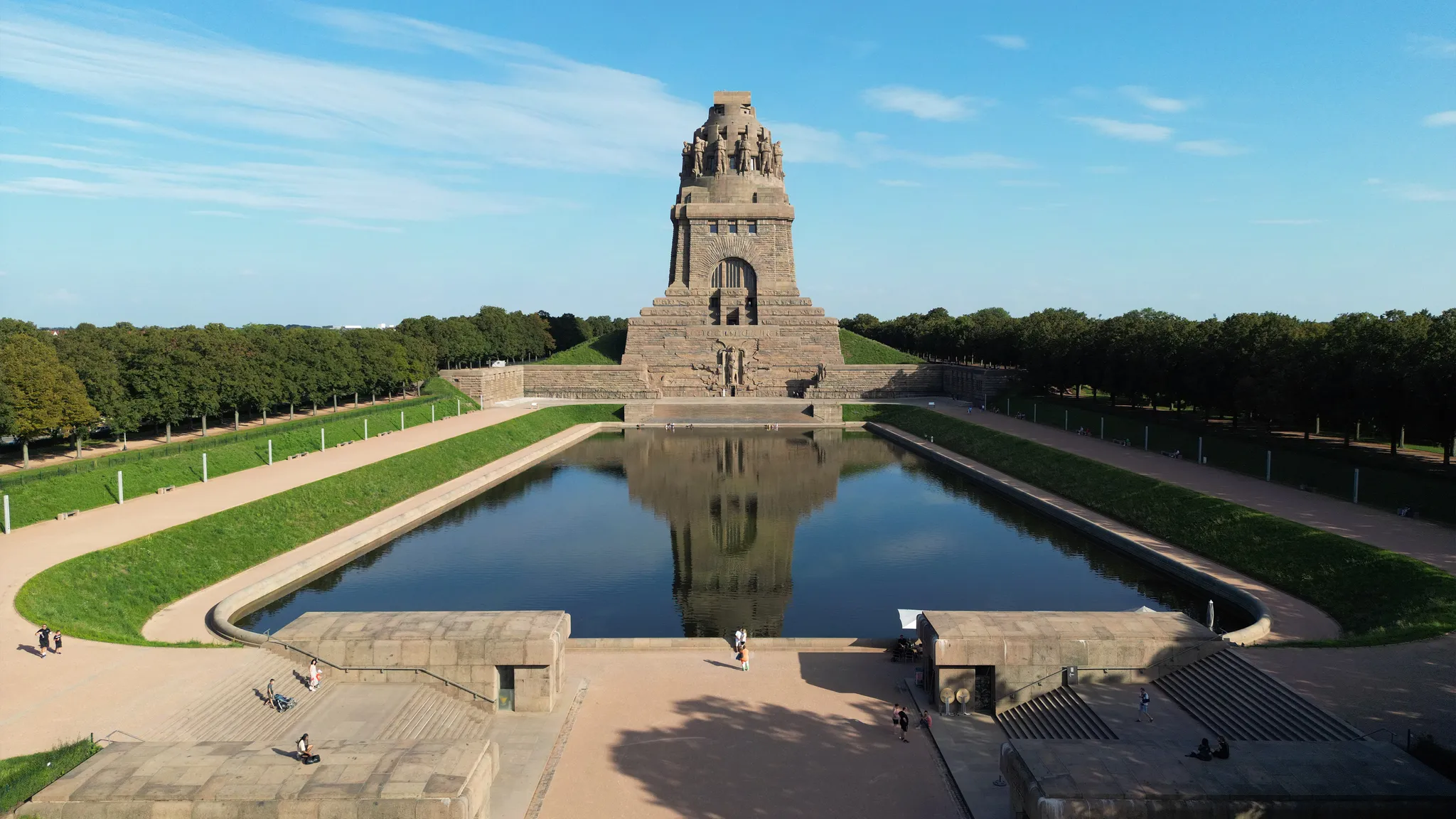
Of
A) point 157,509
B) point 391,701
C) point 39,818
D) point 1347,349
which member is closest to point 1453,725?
point 391,701

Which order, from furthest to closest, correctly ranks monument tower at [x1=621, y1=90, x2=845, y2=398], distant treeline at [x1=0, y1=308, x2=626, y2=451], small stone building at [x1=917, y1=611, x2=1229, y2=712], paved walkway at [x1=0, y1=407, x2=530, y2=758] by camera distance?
monument tower at [x1=621, y1=90, x2=845, y2=398] < distant treeline at [x1=0, y1=308, x2=626, y2=451] < small stone building at [x1=917, y1=611, x2=1229, y2=712] < paved walkway at [x1=0, y1=407, x2=530, y2=758]

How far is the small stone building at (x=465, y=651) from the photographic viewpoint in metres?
16.2

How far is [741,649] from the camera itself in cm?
1811

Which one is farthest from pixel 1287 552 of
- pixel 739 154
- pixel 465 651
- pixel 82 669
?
pixel 739 154

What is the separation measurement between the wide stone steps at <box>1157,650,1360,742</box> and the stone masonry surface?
39.9ft

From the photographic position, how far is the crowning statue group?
263 feet

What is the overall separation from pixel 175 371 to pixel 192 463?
9.02 m

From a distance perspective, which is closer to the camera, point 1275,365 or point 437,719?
point 437,719

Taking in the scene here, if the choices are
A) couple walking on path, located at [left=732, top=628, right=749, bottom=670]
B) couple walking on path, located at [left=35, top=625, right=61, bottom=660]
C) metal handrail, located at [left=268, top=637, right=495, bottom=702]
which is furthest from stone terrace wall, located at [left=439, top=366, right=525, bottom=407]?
couple walking on path, located at [left=732, top=628, right=749, bottom=670]

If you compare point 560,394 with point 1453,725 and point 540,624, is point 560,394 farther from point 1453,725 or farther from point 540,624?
point 1453,725

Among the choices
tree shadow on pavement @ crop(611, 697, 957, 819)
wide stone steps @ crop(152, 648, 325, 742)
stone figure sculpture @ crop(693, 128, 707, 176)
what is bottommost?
tree shadow on pavement @ crop(611, 697, 957, 819)

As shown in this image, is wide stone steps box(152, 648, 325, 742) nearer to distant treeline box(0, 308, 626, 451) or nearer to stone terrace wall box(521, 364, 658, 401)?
distant treeline box(0, 308, 626, 451)

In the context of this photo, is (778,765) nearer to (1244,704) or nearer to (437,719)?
(437,719)

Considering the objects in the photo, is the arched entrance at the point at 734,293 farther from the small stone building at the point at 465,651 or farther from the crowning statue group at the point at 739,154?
the small stone building at the point at 465,651
